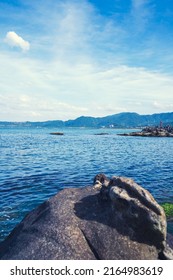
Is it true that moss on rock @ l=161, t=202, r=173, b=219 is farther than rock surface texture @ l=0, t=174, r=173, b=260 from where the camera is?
Yes

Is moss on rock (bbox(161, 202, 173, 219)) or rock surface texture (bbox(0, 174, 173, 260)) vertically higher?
rock surface texture (bbox(0, 174, 173, 260))

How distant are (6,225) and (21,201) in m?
6.02

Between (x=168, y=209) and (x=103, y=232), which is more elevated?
(x=103, y=232)

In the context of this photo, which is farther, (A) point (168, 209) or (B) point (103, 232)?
(A) point (168, 209)

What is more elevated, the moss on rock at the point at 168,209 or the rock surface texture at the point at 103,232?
the rock surface texture at the point at 103,232

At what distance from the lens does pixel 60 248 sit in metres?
11.2

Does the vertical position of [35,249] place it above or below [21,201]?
above

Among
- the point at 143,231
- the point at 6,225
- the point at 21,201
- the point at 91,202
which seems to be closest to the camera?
the point at 143,231

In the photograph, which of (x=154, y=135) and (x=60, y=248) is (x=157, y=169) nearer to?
(x=60, y=248)

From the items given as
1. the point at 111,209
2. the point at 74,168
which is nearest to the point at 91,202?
the point at 111,209

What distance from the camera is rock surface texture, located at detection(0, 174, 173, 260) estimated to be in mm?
11336

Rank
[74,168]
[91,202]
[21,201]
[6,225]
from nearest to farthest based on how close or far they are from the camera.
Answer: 1. [91,202]
2. [6,225]
3. [21,201]
4. [74,168]

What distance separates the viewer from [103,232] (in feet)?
39.8

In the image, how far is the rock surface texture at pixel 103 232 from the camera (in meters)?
11.3
